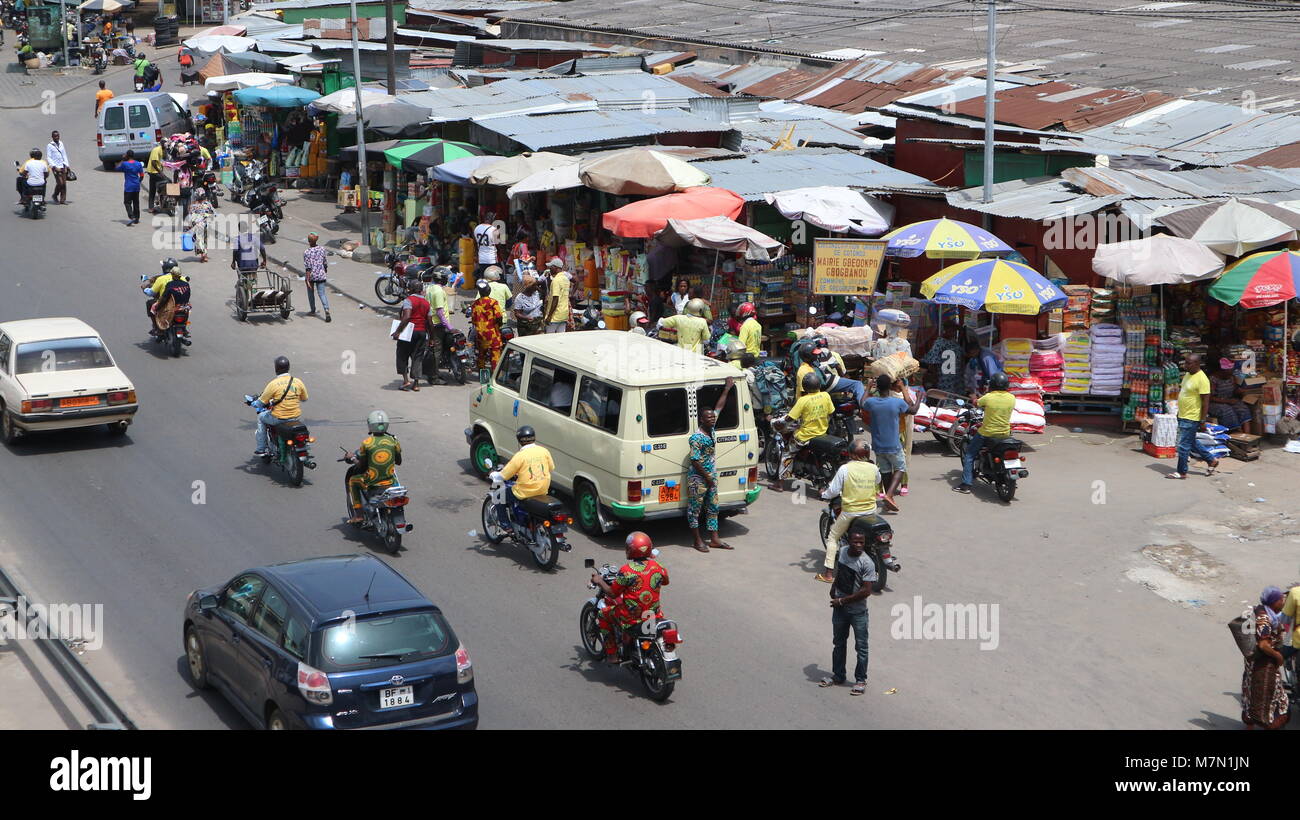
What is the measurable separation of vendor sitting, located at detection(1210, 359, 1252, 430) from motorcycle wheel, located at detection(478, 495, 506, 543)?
11163 millimetres

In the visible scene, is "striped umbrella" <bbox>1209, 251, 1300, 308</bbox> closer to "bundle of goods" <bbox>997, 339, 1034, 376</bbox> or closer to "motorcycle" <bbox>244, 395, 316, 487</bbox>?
"bundle of goods" <bbox>997, 339, 1034, 376</bbox>

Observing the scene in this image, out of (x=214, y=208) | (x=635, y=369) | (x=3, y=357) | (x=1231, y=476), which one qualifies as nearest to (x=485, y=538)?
(x=635, y=369)

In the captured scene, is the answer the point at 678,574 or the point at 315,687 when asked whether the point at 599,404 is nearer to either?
the point at 678,574

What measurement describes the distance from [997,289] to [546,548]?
821cm

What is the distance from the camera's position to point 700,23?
51.5 m

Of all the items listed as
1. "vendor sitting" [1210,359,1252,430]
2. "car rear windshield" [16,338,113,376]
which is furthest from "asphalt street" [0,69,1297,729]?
"vendor sitting" [1210,359,1252,430]

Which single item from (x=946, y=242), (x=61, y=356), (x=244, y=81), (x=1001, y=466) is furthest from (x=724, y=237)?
(x=244, y=81)

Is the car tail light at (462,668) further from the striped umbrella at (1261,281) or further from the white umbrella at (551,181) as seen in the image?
the white umbrella at (551,181)

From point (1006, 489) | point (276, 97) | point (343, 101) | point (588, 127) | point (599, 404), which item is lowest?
point (1006, 489)

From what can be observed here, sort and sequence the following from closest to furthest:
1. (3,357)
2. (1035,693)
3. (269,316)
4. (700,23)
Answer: (1035,693), (3,357), (269,316), (700,23)

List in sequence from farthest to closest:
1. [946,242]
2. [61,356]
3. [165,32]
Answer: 1. [165,32]
2. [946,242]
3. [61,356]

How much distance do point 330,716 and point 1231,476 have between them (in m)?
13.6

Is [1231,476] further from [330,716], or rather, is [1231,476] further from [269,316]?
[269,316]

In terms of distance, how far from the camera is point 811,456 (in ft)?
58.2
